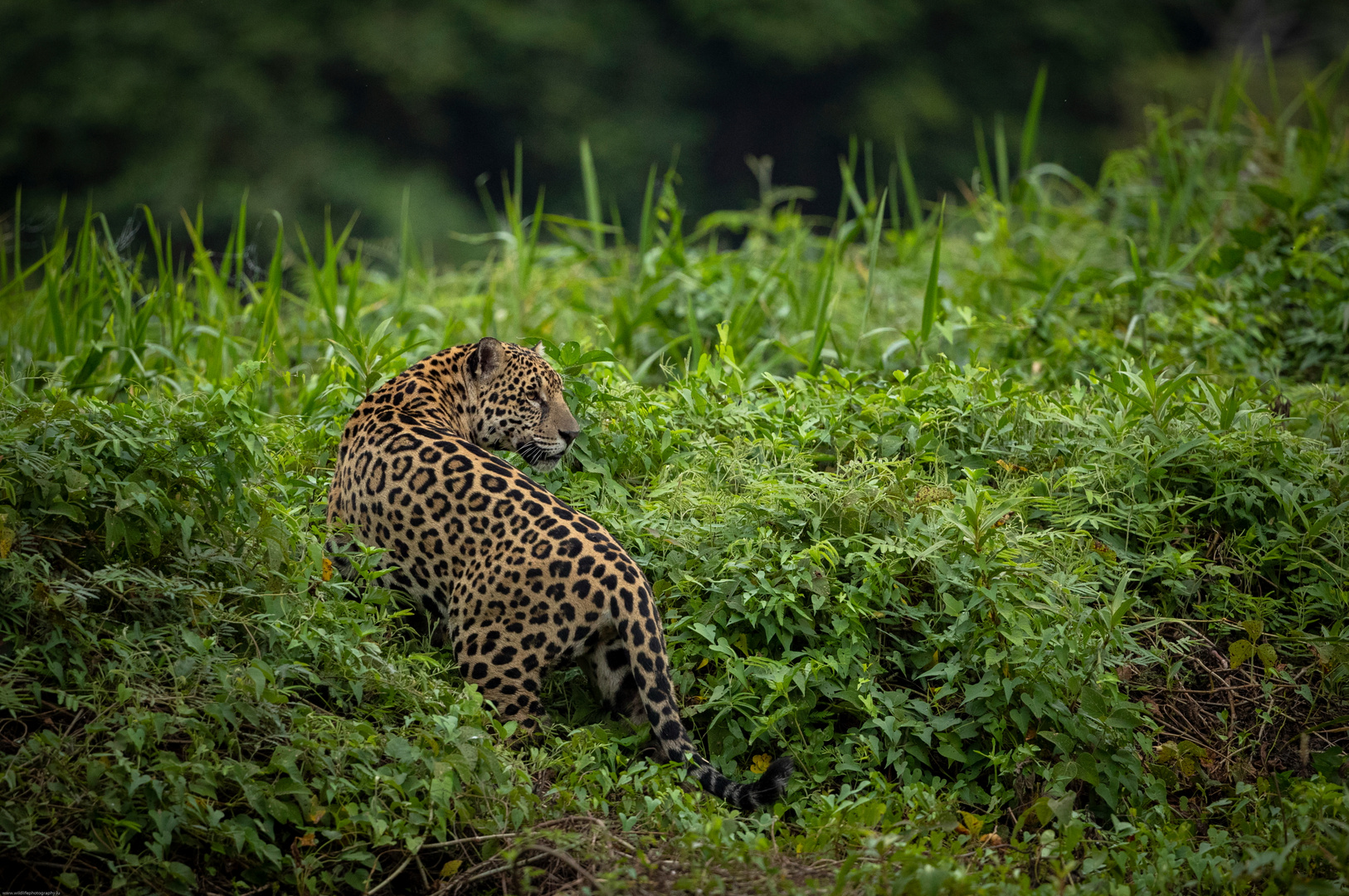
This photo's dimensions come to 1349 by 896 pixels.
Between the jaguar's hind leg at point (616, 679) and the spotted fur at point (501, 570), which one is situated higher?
the spotted fur at point (501, 570)

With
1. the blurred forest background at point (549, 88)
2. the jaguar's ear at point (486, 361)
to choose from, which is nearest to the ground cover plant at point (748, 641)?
the jaguar's ear at point (486, 361)

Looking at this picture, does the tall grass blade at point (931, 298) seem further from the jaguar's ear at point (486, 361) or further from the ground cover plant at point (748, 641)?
the jaguar's ear at point (486, 361)

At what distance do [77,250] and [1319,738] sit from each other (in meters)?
5.73

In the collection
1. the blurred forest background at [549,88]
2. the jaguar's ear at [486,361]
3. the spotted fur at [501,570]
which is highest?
the jaguar's ear at [486,361]

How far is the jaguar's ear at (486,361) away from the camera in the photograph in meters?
3.85

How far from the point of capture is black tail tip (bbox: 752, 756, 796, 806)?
2.86m

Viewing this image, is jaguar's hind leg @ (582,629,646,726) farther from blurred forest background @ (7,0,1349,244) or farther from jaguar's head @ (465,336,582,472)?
blurred forest background @ (7,0,1349,244)

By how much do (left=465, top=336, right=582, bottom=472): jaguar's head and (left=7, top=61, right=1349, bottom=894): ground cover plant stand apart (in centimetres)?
17

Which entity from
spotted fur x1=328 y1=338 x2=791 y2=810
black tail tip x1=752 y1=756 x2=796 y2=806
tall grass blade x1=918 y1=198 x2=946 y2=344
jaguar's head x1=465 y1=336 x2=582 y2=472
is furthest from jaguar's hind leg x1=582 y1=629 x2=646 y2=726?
tall grass blade x1=918 y1=198 x2=946 y2=344

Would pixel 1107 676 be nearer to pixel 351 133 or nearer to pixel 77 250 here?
pixel 77 250

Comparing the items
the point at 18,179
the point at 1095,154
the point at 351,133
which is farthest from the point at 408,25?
the point at 1095,154

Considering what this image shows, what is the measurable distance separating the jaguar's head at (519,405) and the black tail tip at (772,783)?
1.41 metres

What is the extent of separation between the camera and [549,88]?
1702cm

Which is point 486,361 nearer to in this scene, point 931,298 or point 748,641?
point 748,641
